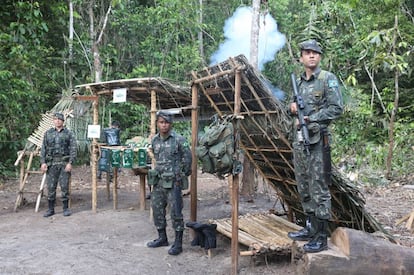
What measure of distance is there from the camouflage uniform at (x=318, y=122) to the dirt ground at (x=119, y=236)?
1067mm

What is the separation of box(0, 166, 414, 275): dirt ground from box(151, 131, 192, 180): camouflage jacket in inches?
48.3

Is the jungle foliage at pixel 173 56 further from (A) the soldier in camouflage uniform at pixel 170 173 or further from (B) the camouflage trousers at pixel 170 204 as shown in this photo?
(B) the camouflage trousers at pixel 170 204

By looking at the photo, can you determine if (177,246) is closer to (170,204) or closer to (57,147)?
(170,204)

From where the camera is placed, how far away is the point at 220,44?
1645cm

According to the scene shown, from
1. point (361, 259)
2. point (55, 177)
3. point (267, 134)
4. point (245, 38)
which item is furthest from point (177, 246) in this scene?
point (245, 38)

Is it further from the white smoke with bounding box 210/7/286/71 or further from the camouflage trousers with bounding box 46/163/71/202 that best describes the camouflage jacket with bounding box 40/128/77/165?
the white smoke with bounding box 210/7/286/71

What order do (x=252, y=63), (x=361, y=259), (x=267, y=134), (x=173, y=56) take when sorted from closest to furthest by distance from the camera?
(x=361, y=259)
(x=267, y=134)
(x=252, y=63)
(x=173, y=56)

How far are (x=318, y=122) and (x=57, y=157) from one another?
582 centimetres

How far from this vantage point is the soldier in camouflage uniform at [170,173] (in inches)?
216

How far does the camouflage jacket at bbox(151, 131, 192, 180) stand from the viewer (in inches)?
218

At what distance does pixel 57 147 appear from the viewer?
784 centimetres

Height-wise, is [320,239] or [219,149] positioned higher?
[219,149]

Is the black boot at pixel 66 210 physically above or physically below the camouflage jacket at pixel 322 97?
below

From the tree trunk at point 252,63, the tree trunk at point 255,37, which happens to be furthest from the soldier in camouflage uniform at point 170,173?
the tree trunk at point 255,37
